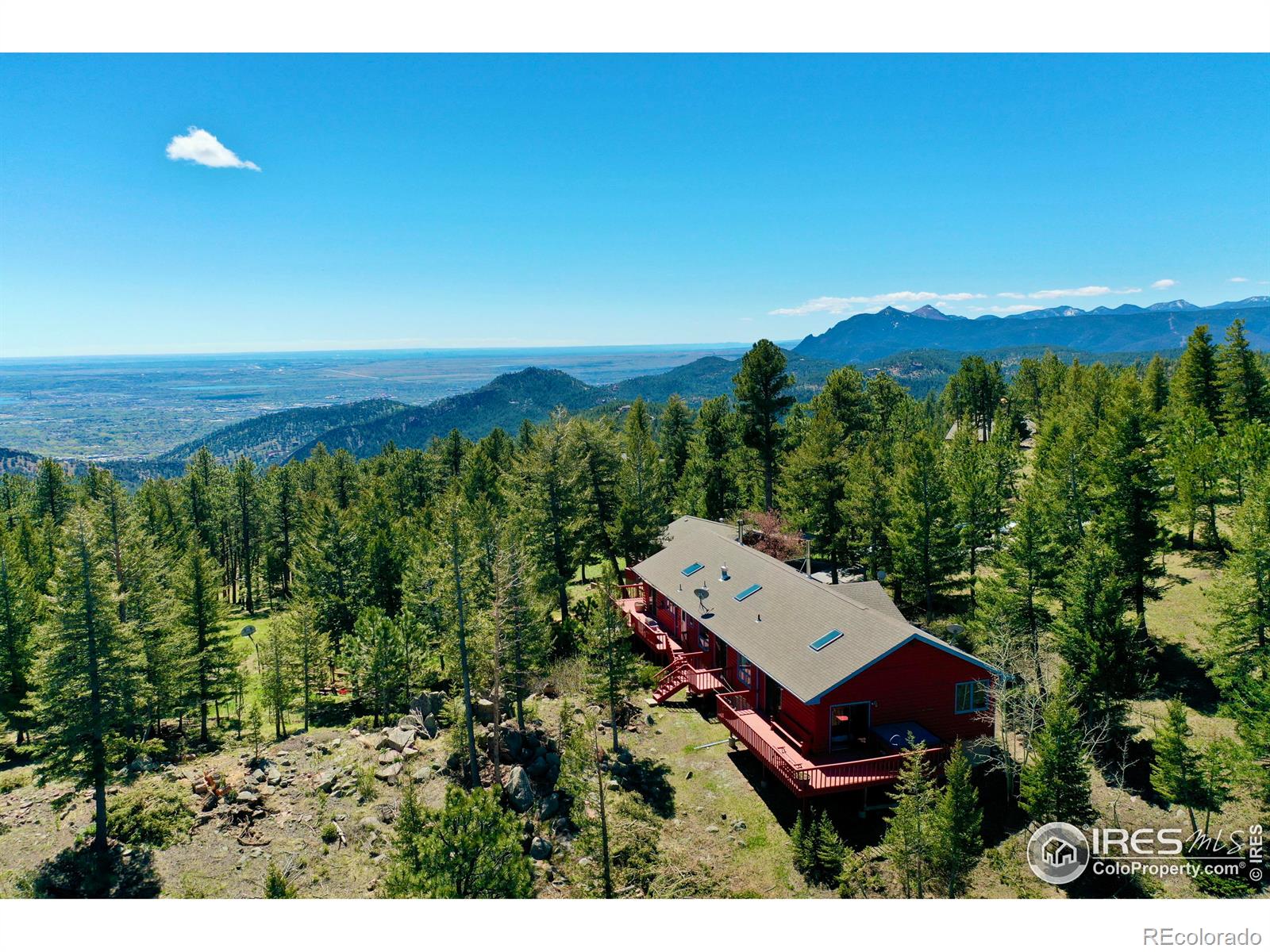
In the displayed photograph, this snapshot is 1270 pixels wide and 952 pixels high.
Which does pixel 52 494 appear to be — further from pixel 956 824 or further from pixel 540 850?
pixel 956 824

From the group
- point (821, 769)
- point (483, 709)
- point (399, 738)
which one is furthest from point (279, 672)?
point (821, 769)

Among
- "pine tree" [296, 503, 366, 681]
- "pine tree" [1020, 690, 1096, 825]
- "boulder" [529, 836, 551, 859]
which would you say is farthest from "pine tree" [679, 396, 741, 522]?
"boulder" [529, 836, 551, 859]

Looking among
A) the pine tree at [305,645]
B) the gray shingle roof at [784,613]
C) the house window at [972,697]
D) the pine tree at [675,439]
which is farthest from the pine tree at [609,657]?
the pine tree at [675,439]

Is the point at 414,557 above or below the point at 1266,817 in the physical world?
above

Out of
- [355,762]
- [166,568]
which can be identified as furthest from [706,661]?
[166,568]

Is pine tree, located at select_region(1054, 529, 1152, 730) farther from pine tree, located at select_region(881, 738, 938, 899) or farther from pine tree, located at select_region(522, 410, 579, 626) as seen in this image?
pine tree, located at select_region(522, 410, 579, 626)

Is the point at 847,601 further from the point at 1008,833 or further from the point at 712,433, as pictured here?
the point at 712,433

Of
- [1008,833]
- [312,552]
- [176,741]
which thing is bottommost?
[176,741]

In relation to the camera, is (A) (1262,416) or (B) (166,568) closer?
(B) (166,568)
